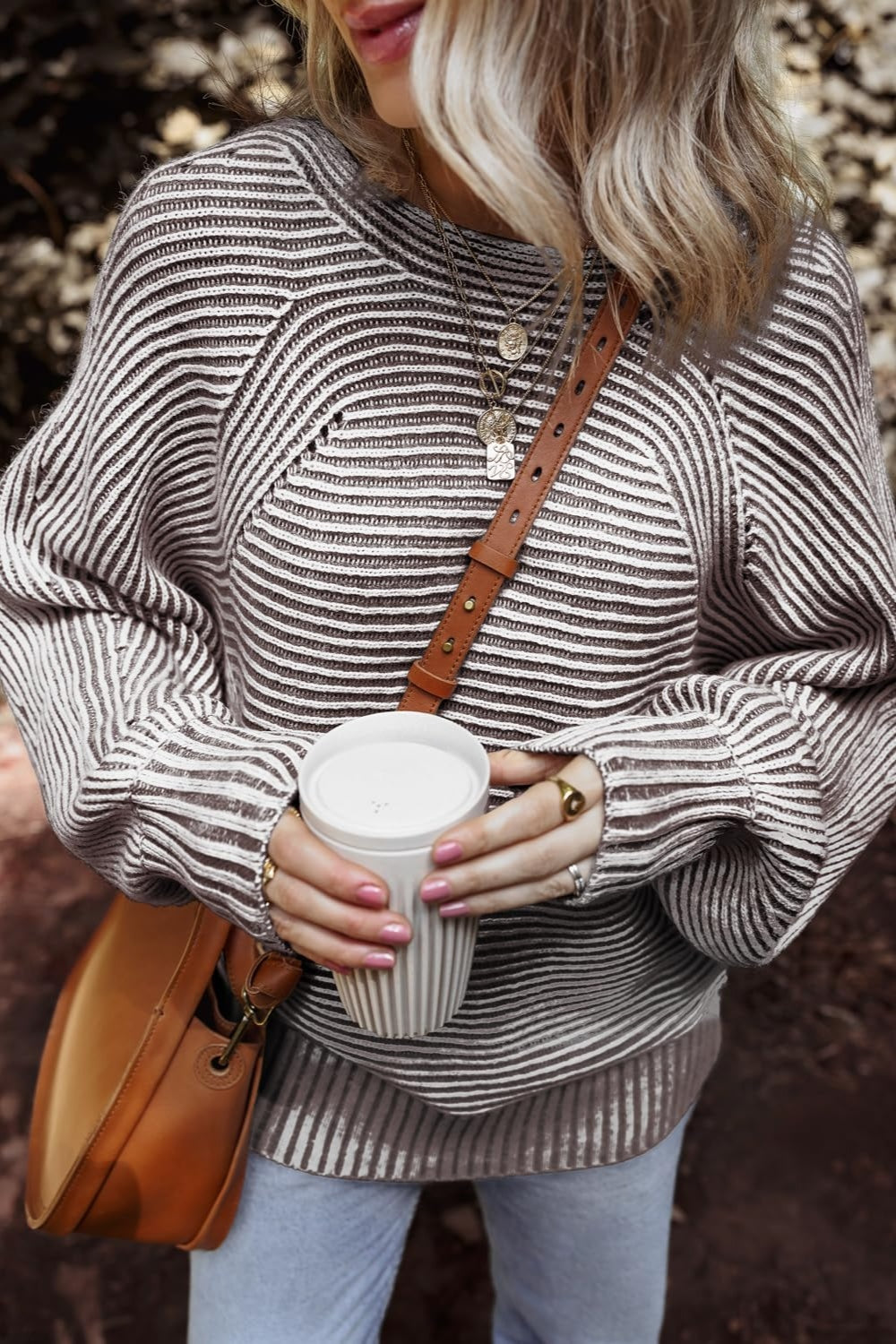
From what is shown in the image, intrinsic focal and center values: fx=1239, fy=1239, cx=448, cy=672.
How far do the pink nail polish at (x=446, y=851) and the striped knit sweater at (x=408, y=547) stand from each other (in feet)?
0.49

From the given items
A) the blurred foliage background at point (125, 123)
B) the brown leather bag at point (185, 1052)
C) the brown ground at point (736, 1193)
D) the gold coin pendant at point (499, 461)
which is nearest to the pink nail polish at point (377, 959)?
the brown leather bag at point (185, 1052)

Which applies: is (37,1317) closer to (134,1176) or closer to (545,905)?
(134,1176)

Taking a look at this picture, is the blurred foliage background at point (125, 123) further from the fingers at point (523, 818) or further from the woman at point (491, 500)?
the fingers at point (523, 818)

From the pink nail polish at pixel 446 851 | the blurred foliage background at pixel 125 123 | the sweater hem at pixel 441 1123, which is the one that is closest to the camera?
the pink nail polish at pixel 446 851

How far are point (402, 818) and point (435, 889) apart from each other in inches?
2.1

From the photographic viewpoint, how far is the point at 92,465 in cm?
104

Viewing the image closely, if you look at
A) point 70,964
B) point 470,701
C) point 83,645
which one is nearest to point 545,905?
point 470,701

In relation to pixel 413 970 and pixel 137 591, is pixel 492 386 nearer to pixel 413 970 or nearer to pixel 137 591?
pixel 137 591

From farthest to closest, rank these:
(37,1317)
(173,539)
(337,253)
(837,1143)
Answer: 1. (837,1143)
2. (37,1317)
3. (173,539)
4. (337,253)

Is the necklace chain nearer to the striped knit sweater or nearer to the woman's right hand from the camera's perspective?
the striped knit sweater

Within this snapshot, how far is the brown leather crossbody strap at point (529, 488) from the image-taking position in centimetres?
100

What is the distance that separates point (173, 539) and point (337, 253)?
0.29 meters

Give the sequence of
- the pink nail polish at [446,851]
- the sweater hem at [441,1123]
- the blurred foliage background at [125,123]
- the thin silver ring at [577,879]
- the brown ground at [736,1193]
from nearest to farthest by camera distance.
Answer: the pink nail polish at [446,851] < the thin silver ring at [577,879] < the sweater hem at [441,1123] < the brown ground at [736,1193] < the blurred foliage background at [125,123]

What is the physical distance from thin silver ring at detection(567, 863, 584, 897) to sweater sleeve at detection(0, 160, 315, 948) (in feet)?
0.71
